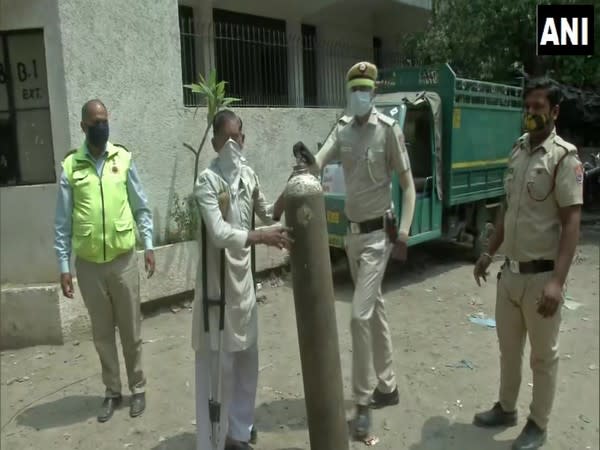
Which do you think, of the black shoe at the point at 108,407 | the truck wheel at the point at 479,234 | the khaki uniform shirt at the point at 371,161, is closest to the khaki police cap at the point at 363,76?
the khaki uniform shirt at the point at 371,161

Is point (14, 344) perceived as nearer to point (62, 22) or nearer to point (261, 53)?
point (62, 22)

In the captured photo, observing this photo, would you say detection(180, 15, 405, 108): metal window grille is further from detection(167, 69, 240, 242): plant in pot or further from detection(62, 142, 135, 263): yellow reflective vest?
detection(62, 142, 135, 263): yellow reflective vest

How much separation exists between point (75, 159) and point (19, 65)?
7.87 ft

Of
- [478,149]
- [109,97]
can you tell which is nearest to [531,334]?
[109,97]

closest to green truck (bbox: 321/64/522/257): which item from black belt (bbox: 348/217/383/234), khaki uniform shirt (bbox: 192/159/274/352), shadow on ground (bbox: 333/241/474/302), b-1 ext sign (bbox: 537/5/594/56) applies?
Result: shadow on ground (bbox: 333/241/474/302)

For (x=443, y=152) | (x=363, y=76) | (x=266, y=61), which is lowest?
(x=443, y=152)

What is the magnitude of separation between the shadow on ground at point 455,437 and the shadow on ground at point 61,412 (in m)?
2.24

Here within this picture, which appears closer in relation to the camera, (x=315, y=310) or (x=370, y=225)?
(x=315, y=310)

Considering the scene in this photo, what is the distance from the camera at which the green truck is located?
6.72 metres

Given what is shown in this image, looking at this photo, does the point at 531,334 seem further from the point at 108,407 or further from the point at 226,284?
the point at 108,407

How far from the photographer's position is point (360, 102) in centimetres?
354

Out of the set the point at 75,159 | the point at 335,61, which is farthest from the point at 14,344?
the point at 335,61

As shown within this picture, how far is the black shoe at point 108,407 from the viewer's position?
12.9 ft

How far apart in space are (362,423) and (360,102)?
190cm
